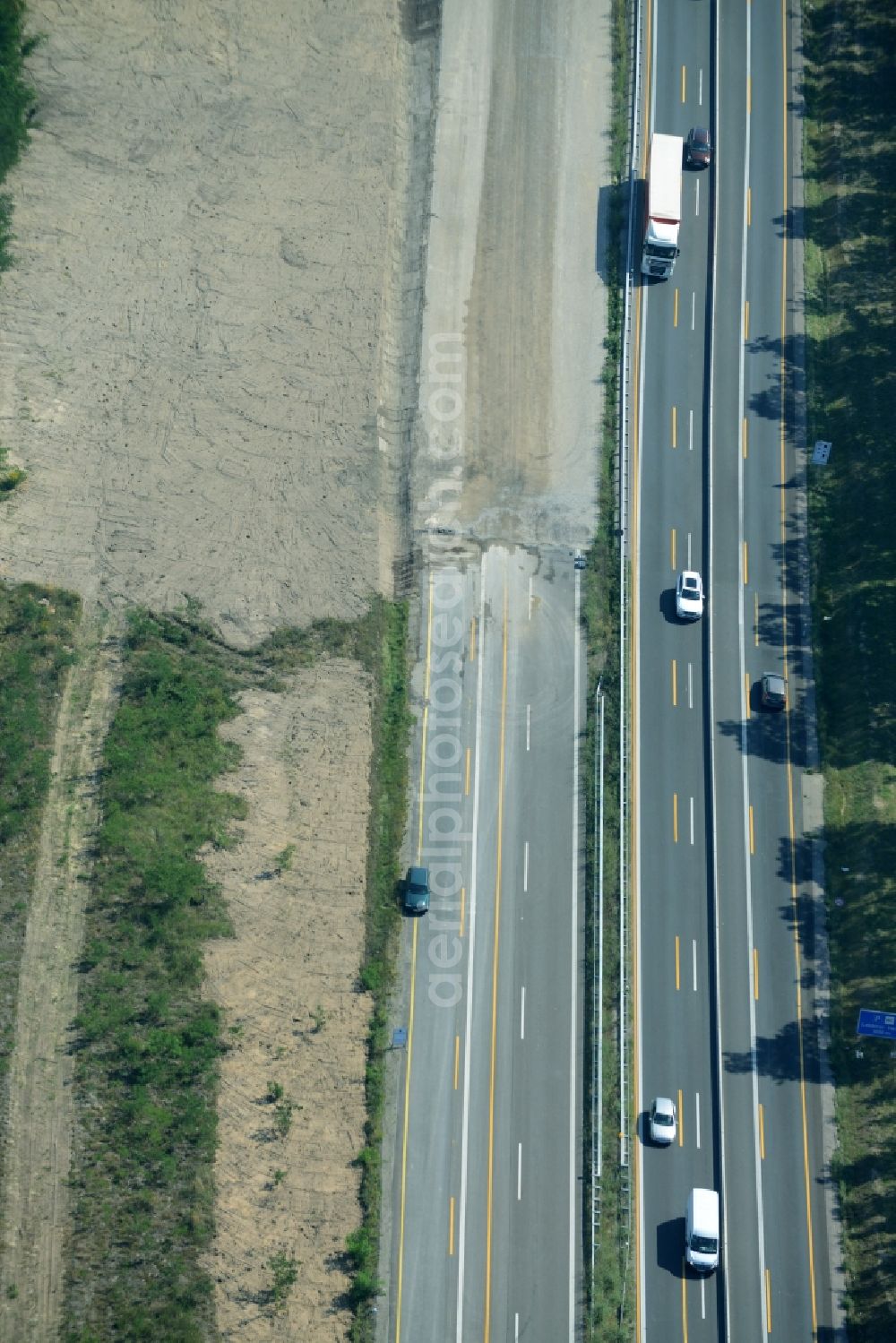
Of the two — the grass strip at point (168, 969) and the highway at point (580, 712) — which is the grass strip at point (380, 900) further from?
the highway at point (580, 712)

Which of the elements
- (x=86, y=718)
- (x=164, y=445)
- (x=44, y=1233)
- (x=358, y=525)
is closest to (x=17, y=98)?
(x=164, y=445)

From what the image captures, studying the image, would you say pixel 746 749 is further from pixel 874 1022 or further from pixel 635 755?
pixel 874 1022

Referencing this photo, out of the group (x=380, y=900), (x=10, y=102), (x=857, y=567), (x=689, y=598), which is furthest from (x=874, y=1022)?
(x=10, y=102)

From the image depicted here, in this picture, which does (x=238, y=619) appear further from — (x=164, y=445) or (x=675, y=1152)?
(x=675, y=1152)

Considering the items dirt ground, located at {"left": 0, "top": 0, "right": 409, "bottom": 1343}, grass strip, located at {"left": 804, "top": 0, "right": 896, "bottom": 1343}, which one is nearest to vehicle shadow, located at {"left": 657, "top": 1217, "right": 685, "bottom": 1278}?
grass strip, located at {"left": 804, "top": 0, "right": 896, "bottom": 1343}

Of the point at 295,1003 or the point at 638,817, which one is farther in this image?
the point at 638,817

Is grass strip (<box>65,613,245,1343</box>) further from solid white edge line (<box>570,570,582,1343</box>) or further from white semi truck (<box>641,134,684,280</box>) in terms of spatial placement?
white semi truck (<box>641,134,684,280</box>)
